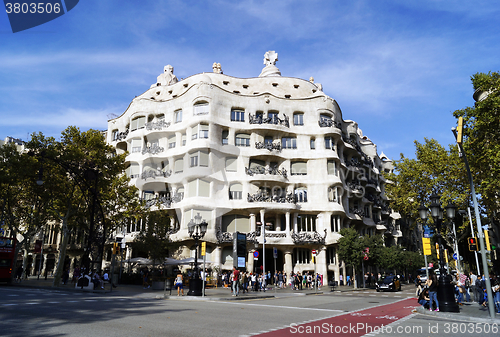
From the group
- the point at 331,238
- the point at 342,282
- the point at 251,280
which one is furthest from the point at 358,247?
the point at 251,280

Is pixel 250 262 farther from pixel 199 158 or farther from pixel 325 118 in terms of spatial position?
pixel 325 118

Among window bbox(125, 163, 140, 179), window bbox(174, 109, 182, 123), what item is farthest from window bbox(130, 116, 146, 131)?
window bbox(125, 163, 140, 179)

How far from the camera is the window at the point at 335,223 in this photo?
145ft

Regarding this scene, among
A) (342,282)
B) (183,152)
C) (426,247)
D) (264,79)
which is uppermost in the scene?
(264,79)

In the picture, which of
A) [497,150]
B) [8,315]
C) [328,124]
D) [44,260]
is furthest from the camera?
[44,260]

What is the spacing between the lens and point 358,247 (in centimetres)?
3884

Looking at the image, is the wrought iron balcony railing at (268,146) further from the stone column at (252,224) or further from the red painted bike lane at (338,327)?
the red painted bike lane at (338,327)

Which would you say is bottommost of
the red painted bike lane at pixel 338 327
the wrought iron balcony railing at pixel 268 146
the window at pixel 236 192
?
the red painted bike lane at pixel 338 327

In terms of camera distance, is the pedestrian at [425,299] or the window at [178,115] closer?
the pedestrian at [425,299]

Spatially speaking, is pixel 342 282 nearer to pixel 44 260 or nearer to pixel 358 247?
pixel 358 247

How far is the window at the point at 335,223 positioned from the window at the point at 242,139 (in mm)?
13512

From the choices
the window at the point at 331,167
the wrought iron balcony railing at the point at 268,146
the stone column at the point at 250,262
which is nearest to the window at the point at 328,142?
the window at the point at 331,167

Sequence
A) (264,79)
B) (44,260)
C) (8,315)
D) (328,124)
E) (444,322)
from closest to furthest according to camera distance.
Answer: (8,315) < (444,322) < (328,124) < (264,79) < (44,260)

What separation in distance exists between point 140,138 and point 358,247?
2875 cm
